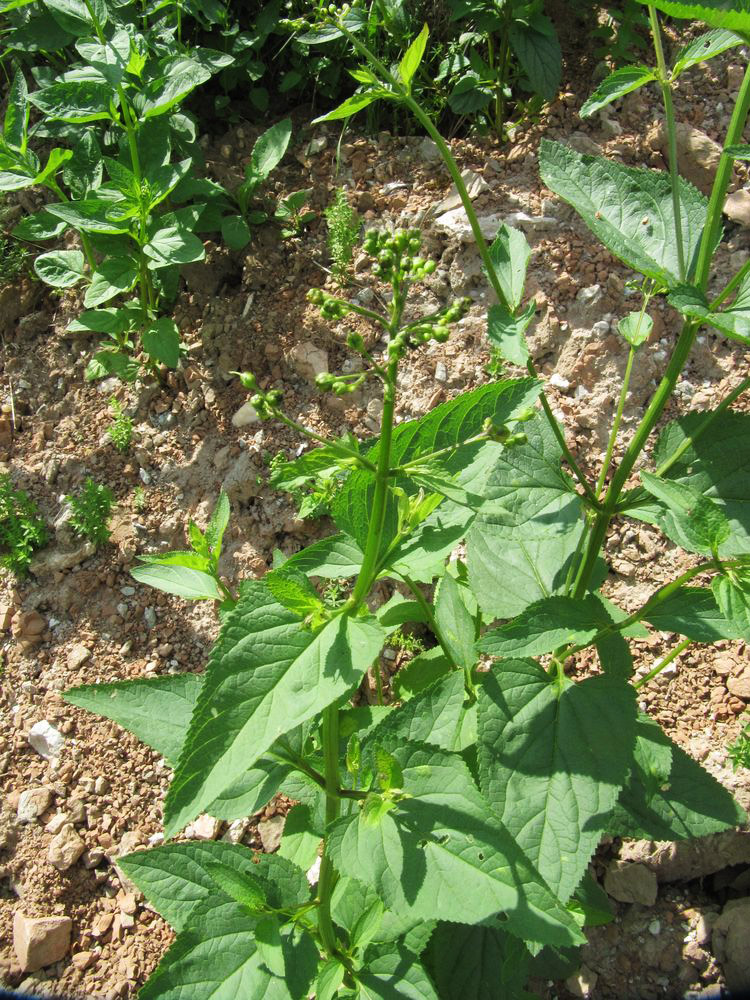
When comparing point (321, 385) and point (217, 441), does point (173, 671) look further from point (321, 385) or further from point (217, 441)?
point (321, 385)

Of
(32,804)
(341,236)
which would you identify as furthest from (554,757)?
(341,236)

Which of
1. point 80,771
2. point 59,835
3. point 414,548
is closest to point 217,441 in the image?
point 80,771

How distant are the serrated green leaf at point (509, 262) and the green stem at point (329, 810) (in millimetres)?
1239

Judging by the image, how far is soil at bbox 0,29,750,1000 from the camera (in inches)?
115

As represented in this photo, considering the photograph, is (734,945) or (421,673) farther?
(421,673)

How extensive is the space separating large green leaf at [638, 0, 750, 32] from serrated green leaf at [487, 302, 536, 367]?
725mm

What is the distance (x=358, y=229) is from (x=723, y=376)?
75.7 inches

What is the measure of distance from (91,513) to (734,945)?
303cm

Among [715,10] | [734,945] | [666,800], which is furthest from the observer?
[734,945]

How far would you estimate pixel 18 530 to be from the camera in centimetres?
369

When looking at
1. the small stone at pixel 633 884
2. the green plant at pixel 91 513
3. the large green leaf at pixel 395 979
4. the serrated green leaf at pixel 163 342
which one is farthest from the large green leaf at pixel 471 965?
the serrated green leaf at pixel 163 342

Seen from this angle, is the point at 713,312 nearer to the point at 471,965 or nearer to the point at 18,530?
the point at 471,965

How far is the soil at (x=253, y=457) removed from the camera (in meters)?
2.93

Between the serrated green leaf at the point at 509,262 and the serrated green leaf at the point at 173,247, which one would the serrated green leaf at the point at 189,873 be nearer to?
the serrated green leaf at the point at 509,262
